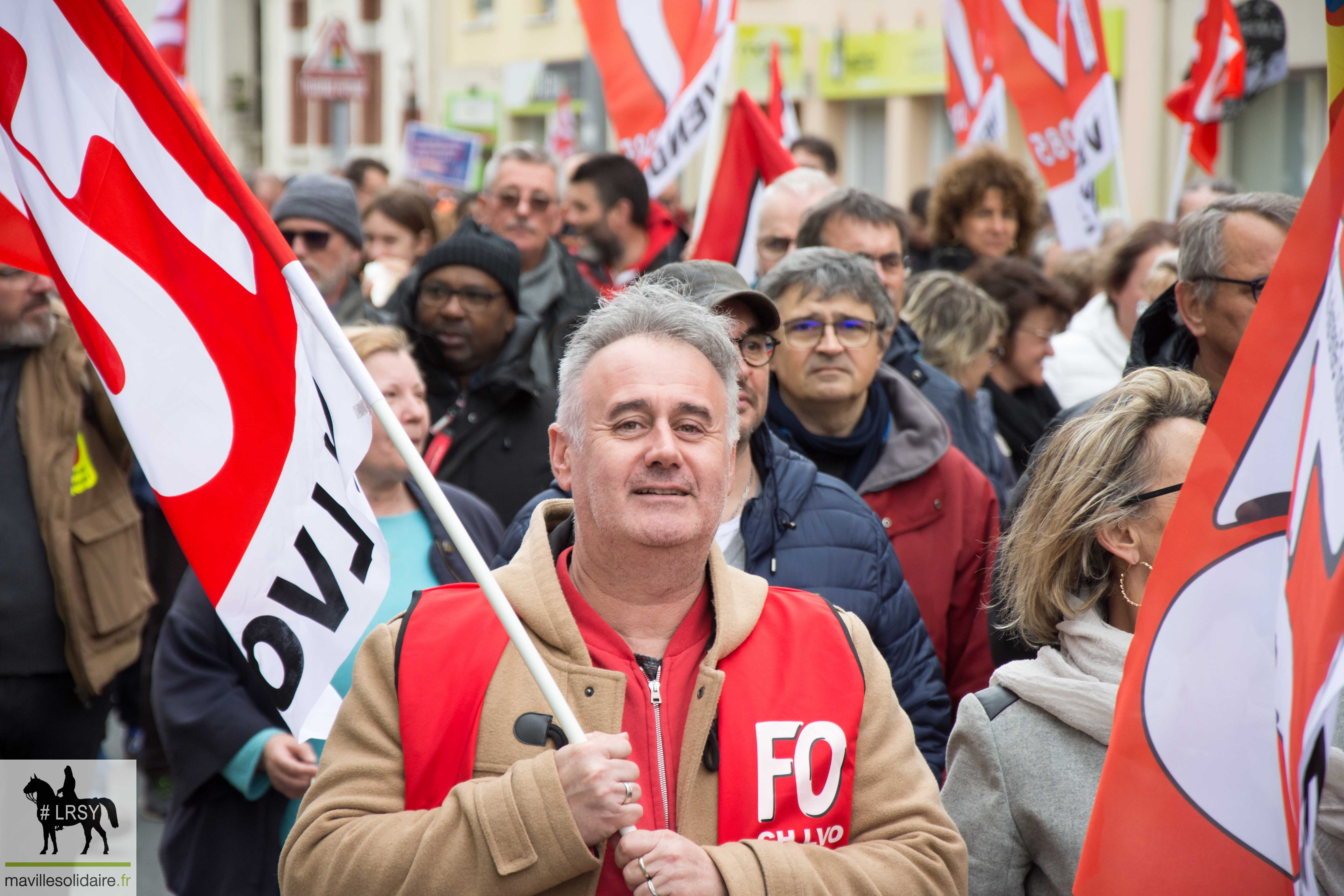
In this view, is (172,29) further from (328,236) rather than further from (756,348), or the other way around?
(756,348)

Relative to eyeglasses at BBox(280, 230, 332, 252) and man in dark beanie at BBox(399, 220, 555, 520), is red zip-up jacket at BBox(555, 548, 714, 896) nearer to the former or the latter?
man in dark beanie at BBox(399, 220, 555, 520)

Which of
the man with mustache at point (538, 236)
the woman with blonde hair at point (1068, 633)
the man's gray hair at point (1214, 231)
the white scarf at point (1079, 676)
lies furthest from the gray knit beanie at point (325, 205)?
the white scarf at point (1079, 676)

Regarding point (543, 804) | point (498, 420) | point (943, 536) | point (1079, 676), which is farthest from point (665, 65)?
point (543, 804)

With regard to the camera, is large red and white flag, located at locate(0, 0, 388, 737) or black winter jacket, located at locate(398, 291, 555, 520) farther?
black winter jacket, located at locate(398, 291, 555, 520)

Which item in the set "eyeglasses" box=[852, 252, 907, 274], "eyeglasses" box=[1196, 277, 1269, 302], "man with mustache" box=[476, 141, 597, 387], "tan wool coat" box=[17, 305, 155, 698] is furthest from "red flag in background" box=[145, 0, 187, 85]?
"eyeglasses" box=[1196, 277, 1269, 302]

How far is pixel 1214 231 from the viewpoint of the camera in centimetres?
347

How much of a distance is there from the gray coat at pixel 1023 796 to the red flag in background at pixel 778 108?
520cm

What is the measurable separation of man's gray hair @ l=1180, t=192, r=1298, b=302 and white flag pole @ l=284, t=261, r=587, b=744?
201 centimetres

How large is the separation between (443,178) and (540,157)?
523cm

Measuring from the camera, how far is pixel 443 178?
40.2ft

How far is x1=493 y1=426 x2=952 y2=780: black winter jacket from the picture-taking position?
316 centimetres

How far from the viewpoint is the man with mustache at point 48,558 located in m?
4.17

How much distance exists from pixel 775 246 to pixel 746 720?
342 cm

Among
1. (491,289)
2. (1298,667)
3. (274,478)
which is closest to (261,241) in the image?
(274,478)
